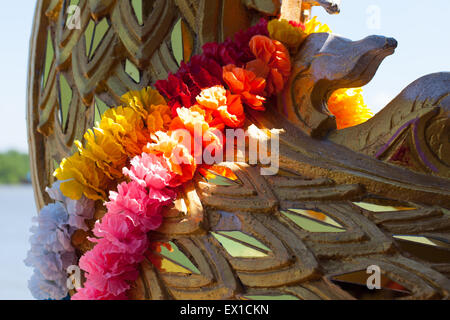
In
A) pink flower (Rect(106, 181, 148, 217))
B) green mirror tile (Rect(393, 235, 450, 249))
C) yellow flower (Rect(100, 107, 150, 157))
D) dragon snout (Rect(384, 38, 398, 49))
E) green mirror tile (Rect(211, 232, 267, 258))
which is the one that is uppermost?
dragon snout (Rect(384, 38, 398, 49))

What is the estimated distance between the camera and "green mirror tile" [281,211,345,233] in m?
1.78

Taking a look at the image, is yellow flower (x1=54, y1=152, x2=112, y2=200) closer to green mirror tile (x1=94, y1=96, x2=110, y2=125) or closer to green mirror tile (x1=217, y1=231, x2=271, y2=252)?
green mirror tile (x1=94, y1=96, x2=110, y2=125)

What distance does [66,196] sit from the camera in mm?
2072

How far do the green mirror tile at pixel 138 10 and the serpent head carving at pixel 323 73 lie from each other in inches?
26.4

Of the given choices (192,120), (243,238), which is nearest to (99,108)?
(192,120)

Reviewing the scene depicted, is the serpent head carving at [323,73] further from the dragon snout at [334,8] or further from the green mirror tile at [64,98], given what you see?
the green mirror tile at [64,98]

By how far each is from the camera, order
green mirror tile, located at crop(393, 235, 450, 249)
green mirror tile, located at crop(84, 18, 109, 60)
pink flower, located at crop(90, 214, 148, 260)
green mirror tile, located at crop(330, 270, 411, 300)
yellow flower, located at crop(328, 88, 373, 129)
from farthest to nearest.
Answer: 1. yellow flower, located at crop(328, 88, 373, 129)
2. green mirror tile, located at crop(84, 18, 109, 60)
3. pink flower, located at crop(90, 214, 148, 260)
4. green mirror tile, located at crop(393, 235, 450, 249)
5. green mirror tile, located at crop(330, 270, 411, 300)

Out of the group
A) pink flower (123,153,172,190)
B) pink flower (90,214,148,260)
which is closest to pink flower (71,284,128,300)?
pink flower (90,214,148,260)

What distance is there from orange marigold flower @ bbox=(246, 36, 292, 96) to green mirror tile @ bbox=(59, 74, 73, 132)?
0.90 meters

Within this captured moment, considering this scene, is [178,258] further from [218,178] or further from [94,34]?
[94,34]

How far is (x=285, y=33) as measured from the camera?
215 cm

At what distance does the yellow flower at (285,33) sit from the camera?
2.15 metres

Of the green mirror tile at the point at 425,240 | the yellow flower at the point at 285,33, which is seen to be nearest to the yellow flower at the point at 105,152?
the yellow flower at the point at 285,33

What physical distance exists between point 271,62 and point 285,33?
0.13 metres
